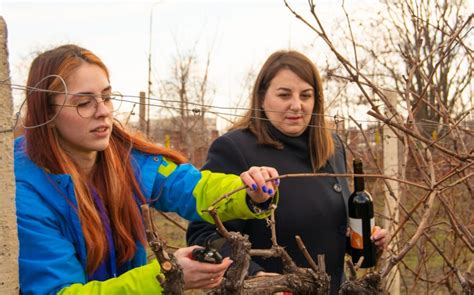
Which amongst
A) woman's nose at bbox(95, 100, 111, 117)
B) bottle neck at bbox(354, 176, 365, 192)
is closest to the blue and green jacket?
woman's nose at bbox(95, 100, 111, 117)

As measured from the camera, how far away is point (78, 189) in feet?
4.91

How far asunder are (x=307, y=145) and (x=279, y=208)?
0.32 metres

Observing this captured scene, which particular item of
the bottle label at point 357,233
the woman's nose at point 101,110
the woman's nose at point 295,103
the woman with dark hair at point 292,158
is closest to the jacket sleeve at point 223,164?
the woman with dark hair at point 292,158

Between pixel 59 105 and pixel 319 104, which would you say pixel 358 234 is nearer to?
pixel 319 104

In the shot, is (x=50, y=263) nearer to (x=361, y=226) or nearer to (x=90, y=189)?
(x=90, y=189)

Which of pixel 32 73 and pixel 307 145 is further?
pixel 307 145

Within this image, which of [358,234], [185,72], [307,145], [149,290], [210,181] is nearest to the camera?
[149,290]

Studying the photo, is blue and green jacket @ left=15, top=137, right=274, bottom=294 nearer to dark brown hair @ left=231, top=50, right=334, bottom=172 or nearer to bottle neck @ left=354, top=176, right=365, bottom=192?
dark brown hair @ left=231, top=50, right=334, bottom=172

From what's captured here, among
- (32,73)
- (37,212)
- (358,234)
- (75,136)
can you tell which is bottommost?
(358,234)

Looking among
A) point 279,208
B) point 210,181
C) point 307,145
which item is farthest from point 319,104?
point 210,181

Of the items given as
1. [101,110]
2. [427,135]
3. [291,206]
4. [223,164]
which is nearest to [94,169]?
[101,110]

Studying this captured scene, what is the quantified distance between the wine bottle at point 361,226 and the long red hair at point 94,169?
76cm

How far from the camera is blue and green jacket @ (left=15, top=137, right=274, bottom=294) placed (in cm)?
129

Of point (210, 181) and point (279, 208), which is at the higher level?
point (210, 181)
